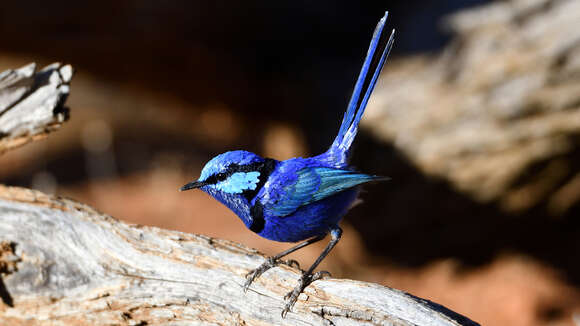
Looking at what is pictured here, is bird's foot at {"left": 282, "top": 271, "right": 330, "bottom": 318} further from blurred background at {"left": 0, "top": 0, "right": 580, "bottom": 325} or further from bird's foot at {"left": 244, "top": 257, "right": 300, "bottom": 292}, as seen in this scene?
blurred background at {"left": 0, "top": 0, "right": 580, "bottom": 325}

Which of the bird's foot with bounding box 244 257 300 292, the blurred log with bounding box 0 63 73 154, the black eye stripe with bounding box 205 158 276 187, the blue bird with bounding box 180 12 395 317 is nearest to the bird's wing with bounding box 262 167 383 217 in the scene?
the blue bird with bounding box 180 12 395 317

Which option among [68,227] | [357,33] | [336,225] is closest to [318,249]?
[357,33]

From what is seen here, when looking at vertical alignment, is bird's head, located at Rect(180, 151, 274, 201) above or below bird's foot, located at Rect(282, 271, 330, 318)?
above

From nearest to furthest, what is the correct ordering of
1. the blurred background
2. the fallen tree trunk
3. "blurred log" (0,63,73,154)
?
the fallen tree trunk, "blurred log" (0,63,73,154), the blurred background

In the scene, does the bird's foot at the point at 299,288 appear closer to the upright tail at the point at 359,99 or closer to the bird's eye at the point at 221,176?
the bird's eye at the point at 221,176

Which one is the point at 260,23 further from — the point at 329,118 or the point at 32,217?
the point at 32,217
